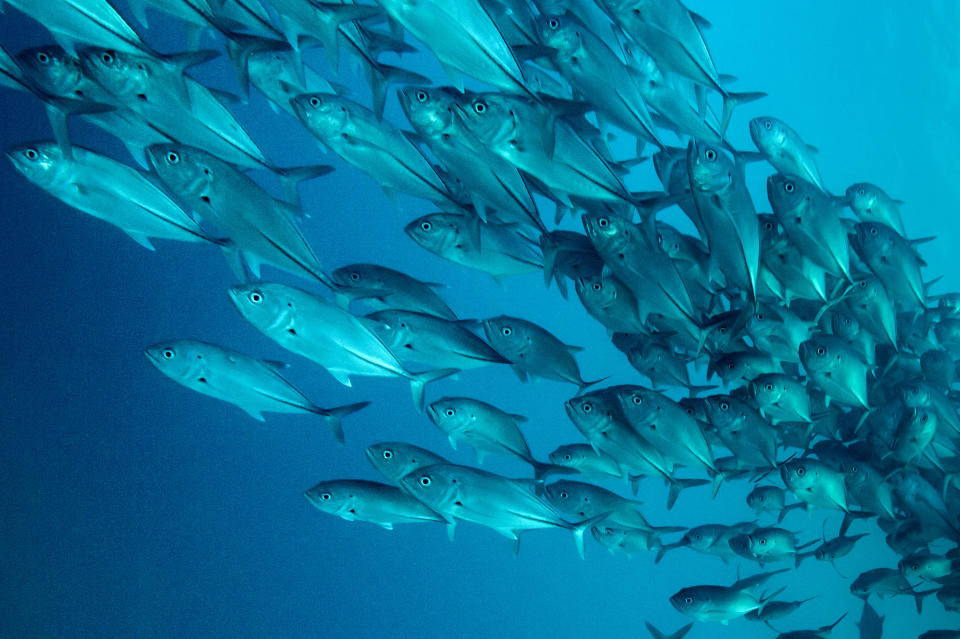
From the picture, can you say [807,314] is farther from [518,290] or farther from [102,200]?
[518,290]

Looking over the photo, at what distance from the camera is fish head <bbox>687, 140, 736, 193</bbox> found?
8.27 feet

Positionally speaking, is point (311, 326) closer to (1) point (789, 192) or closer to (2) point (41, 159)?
(2) point (41, 159)

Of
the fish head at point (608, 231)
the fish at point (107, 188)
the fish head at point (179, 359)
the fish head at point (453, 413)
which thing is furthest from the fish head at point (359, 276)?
the fish head at point (608, 231)

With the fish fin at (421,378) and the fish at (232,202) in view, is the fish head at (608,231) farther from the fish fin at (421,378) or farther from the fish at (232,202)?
the fish at (232,202)

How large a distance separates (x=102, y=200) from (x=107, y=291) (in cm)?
Answer: 399

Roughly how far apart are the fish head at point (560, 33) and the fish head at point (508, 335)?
4.33ft

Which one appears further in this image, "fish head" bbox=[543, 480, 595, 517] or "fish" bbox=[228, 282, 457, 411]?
"fish head" bbox=[543, 480, 595, 517]

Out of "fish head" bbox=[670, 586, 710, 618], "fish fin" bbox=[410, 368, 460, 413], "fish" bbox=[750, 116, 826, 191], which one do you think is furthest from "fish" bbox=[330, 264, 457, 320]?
"fish head" bbox=[670, 586, 710, 618]

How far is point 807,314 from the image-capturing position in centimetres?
380

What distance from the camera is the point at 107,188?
245cm

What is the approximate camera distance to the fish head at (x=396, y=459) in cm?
316

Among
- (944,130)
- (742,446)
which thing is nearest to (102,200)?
(742,446)

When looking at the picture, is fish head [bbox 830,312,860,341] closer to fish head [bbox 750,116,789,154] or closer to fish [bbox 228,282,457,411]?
fish head [bbox 750,116,789,154]

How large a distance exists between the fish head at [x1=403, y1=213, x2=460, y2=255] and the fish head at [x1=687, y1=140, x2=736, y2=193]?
112cm
